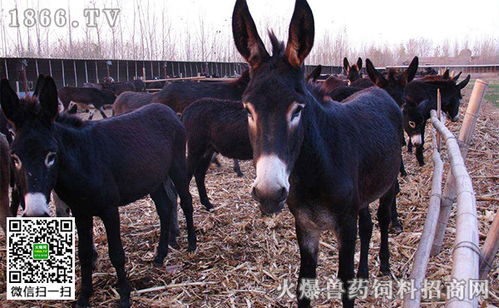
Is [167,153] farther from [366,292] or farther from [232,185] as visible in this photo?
[232,185]

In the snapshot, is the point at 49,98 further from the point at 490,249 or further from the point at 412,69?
the point at 412,69

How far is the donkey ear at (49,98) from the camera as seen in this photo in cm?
277

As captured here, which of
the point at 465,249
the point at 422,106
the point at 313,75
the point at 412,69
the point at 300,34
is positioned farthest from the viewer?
the point at 422,106

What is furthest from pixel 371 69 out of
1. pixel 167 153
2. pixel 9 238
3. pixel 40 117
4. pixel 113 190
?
pixel 9 238

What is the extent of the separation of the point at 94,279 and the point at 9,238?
0.87 m

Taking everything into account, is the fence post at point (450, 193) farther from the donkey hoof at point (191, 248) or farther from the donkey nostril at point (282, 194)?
the donkey nostril at point (282, 194)

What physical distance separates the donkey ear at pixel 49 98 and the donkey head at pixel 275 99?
154cm


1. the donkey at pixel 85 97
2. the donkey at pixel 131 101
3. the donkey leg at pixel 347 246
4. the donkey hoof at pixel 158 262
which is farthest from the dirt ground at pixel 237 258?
the donkey at pixel 85 97

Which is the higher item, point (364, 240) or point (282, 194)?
point (282, 194)

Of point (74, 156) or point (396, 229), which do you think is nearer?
point (74, 156)

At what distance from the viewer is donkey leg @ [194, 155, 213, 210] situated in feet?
19.4

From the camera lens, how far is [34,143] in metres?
2.60

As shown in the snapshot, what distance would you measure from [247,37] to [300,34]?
1.10 ft

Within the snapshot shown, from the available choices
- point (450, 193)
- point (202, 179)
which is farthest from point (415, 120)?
point (202, 179)
